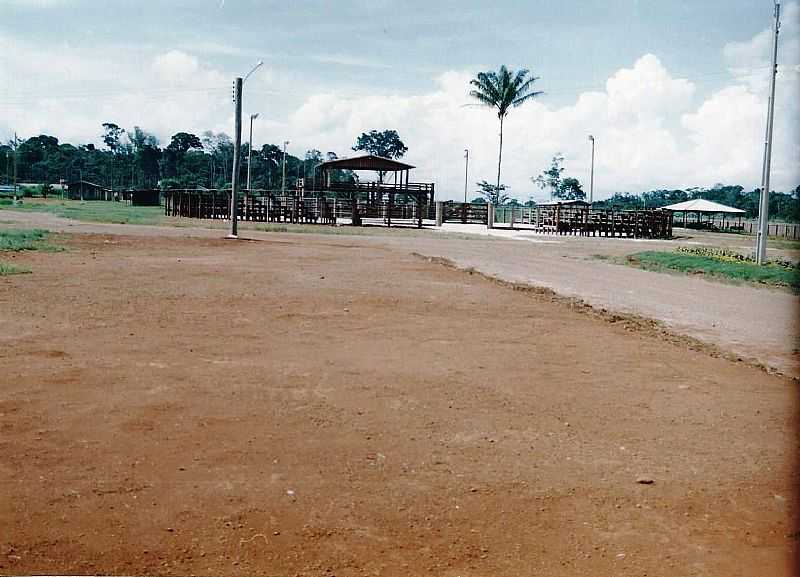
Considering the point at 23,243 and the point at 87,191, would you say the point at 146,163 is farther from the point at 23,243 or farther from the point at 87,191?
the point at 23,243

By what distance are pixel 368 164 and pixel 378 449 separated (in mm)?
48043

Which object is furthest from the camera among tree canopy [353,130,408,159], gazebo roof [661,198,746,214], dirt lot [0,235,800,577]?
tree canopy [353,130,408,159]

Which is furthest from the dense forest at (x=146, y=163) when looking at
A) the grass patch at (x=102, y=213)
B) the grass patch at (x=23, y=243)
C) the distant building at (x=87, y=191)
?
the grass patch at (x=23, y=243)

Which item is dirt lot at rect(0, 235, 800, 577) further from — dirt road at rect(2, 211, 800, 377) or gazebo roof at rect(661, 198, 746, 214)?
gazebo roof at rect(661, 198, 746, 214)

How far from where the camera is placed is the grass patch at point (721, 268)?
1825 centimetres

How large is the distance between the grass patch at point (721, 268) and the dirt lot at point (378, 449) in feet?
32.1

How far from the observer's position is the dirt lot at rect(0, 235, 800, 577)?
3754 millimetres

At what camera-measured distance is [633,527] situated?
4.09 m

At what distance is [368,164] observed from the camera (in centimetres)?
5234

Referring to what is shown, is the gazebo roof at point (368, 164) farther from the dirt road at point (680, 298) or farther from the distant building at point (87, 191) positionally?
the distant building at point (87, 191)

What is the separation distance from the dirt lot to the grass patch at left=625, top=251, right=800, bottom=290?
9.78 meters

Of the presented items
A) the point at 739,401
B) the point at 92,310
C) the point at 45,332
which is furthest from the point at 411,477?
the point at 92,310

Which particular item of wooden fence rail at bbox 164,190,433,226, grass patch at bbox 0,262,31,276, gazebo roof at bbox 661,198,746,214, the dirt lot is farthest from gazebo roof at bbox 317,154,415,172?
the dirt lot

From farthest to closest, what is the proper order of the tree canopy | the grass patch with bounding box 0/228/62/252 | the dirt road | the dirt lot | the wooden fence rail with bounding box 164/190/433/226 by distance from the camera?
1. the tree canopy
2. the wooden fence rail with bounding box 164/190/433/226
3. the grass patch with bounding box 0/228/62/252
4. the dirt road
5. the dirt lot
